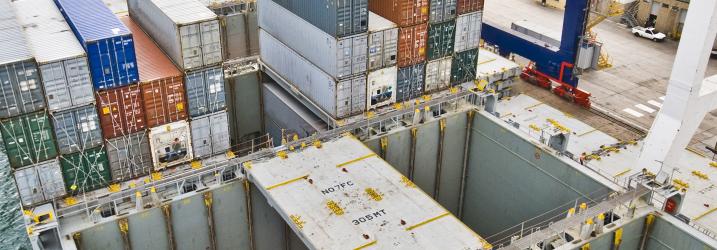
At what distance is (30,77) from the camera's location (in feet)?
90.1

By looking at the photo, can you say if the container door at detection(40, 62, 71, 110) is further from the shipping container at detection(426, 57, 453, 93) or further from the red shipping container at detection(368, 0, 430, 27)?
the shipping container at detection(426, 57, 453, 93)

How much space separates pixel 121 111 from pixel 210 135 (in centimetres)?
500

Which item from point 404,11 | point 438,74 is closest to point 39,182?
point 404,11

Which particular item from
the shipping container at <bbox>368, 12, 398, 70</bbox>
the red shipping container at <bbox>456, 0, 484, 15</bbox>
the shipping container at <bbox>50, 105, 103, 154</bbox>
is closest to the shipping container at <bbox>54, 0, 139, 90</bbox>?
the shipping container at <bbox>50, 105, 103, 154</bbox>

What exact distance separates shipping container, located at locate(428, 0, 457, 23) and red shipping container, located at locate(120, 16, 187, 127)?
16064mm

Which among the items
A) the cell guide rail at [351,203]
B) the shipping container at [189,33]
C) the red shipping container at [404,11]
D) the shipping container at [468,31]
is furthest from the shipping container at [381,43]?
the shipping container at [189,33]

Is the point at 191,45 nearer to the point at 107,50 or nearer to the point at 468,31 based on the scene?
the point at 107,50

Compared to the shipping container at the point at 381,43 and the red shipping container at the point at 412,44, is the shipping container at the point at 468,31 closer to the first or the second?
the red shipping container at the point at 412,44

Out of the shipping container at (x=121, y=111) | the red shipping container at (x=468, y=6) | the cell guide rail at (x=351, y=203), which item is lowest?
the cell guide rail at (x=351, y=203)

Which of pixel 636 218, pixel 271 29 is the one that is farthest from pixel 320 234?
pixel 271 29

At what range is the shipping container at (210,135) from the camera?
33.4 metres

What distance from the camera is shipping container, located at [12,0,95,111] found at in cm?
2791

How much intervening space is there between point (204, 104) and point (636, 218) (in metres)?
21.7

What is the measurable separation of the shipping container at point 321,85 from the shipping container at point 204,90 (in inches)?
271
